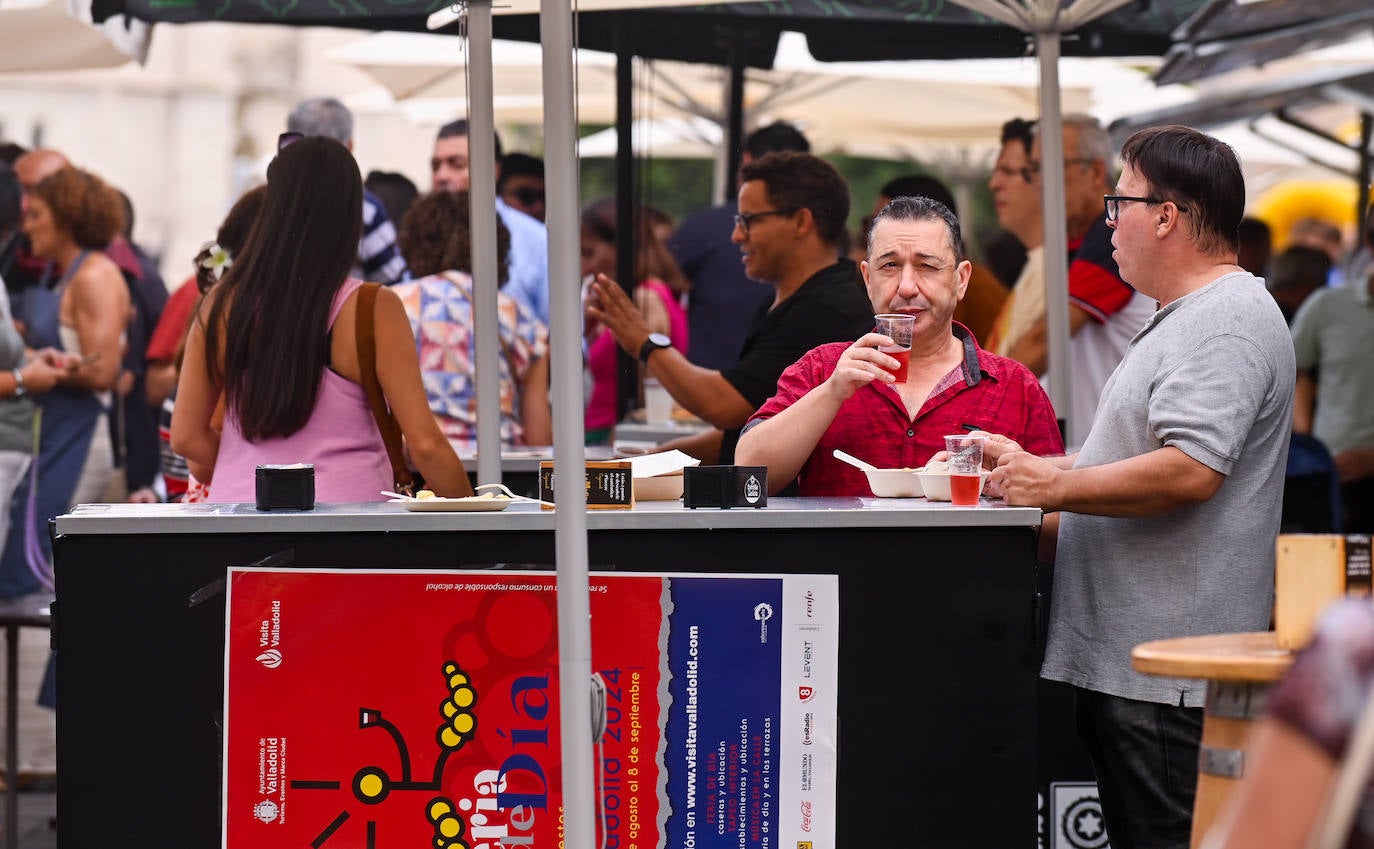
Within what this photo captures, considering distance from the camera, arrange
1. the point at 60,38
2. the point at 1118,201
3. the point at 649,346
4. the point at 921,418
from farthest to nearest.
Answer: the point at 60,38, the point at 649,346, the point at 921,418, the point at 1118,201

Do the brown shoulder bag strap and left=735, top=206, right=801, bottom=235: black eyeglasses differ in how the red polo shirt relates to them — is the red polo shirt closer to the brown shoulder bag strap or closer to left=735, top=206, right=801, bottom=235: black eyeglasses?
the brown shoulder bag strap

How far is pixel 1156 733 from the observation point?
3377mm

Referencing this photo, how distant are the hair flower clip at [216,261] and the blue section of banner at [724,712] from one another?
6.15 feet

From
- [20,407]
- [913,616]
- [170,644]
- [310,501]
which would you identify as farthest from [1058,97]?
[20,407]

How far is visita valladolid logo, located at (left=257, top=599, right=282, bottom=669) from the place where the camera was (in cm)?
336

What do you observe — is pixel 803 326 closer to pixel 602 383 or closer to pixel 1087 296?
pixel 1087 296

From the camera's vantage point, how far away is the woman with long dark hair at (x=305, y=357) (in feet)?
13.4

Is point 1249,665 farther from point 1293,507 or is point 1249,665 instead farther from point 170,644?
point 1293,507

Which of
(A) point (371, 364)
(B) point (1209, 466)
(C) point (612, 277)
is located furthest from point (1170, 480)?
(C) point (612, 277)

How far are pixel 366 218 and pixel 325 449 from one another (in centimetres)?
279

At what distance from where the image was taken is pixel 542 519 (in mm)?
3389

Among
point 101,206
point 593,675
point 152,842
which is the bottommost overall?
point 152,842

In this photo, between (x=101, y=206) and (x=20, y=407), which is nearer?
(x=20, y=407)

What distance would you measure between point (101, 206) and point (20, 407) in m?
1.12
